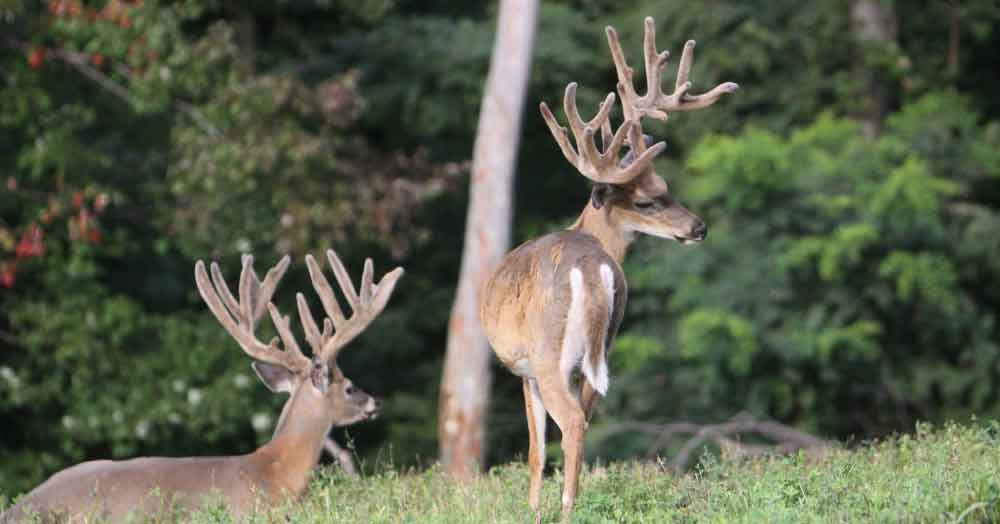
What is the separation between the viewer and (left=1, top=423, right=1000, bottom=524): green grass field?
5.94 m

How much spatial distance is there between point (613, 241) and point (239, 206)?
8.76 meters

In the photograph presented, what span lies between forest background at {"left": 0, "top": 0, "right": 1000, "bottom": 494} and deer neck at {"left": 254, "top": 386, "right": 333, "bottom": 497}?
21.1ft

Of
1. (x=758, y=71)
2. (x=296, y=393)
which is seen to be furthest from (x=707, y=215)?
(x=296, y=393)

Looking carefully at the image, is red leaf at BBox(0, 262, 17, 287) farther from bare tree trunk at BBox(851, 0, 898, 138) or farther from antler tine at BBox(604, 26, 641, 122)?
bare tree trunk at BBox(851, 0, 898, 138)

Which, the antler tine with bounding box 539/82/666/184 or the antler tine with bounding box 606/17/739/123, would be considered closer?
the antler tine with bounding box 539/82/666/184

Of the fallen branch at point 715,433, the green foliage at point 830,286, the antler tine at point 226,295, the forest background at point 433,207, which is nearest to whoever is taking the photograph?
the antler tine at point 226,295

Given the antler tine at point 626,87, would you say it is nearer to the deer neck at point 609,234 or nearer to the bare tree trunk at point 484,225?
the deer neck at point 609,234

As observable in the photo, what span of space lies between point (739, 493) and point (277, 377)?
2.99m

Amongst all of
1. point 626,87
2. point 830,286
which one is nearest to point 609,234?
point 626,87

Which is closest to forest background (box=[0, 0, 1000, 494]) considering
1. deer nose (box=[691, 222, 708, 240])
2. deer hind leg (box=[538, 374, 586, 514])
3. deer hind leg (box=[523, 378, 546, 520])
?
deer nose (box=[691, 222, 708, 240])

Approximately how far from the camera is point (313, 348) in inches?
346

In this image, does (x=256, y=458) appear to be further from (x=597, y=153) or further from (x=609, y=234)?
(x=597, y=153)

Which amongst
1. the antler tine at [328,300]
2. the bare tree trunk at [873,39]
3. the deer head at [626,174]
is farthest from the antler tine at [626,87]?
the bare tree trunk at [873,39]

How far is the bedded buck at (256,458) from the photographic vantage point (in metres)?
7.35
